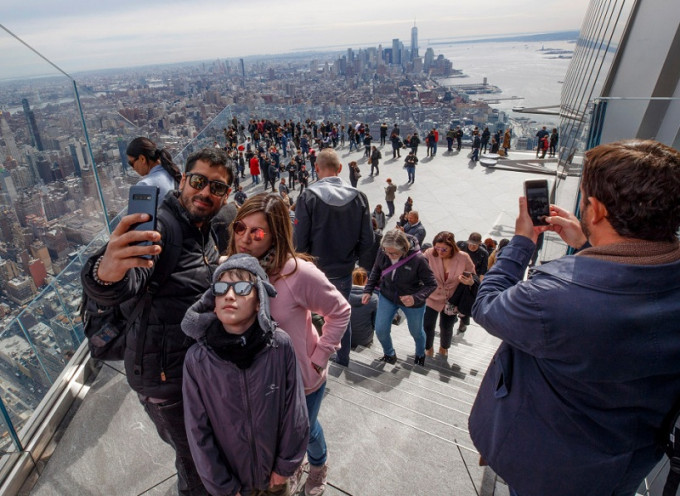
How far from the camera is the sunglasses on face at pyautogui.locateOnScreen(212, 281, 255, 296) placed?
1.79 m

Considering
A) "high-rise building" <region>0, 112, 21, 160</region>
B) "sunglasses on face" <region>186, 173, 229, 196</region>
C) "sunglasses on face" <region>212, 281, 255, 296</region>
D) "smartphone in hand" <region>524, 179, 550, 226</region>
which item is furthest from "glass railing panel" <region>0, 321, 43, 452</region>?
"smartphone in hand" <region>524, 179, 550, 226</region>

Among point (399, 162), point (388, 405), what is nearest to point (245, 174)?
point (399, 162)

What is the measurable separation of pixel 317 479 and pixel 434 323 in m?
2.72

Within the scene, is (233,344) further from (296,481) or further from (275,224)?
(296,481)

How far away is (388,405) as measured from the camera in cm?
330

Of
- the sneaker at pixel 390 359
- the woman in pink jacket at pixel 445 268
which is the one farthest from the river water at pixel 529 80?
the sneaker at pixel 390 359

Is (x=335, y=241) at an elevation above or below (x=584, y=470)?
below

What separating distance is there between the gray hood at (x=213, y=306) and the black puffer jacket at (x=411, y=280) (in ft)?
7.57

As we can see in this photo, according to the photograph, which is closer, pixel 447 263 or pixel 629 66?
pixel 447 263

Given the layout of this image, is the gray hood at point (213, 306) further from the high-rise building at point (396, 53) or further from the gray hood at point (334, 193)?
the high-rise building at point (396, 53)

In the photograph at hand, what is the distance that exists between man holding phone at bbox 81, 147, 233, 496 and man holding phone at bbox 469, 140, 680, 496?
4.77 ft

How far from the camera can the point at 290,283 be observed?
2164mm

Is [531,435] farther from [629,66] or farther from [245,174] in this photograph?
[245,174]

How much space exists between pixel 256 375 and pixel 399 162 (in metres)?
16.2
